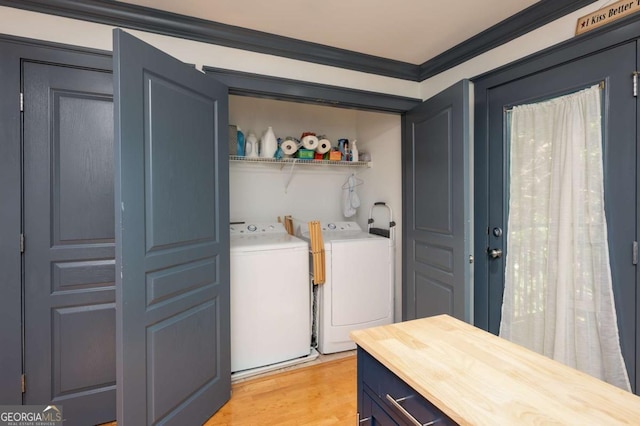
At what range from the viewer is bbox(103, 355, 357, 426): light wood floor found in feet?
6.04

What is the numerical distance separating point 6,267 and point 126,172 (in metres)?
0.93

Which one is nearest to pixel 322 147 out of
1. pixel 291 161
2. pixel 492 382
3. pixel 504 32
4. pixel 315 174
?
pixel 291 161

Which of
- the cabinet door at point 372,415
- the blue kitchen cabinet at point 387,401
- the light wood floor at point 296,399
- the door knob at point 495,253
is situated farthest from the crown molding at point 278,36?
the light wood floor at point 296,399

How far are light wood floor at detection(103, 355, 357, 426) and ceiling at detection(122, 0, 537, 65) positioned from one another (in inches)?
95.1

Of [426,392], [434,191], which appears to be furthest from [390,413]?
[434,191]

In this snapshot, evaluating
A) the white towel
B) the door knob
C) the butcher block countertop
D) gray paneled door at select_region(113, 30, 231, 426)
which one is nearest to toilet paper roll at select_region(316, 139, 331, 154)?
the white towel

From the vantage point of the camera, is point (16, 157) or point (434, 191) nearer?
point (16, 157)

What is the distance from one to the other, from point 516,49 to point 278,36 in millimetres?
1538

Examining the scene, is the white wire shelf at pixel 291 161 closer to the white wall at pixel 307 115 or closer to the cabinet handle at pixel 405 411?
the white wall at pixel 307 115

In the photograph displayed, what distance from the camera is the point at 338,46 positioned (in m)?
2.29

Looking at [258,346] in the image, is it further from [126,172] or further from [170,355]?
[126,172]

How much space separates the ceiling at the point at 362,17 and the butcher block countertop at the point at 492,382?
1.78 metres

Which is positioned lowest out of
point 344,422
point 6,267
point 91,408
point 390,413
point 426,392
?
point 344,422

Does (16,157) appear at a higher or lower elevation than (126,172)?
higher
